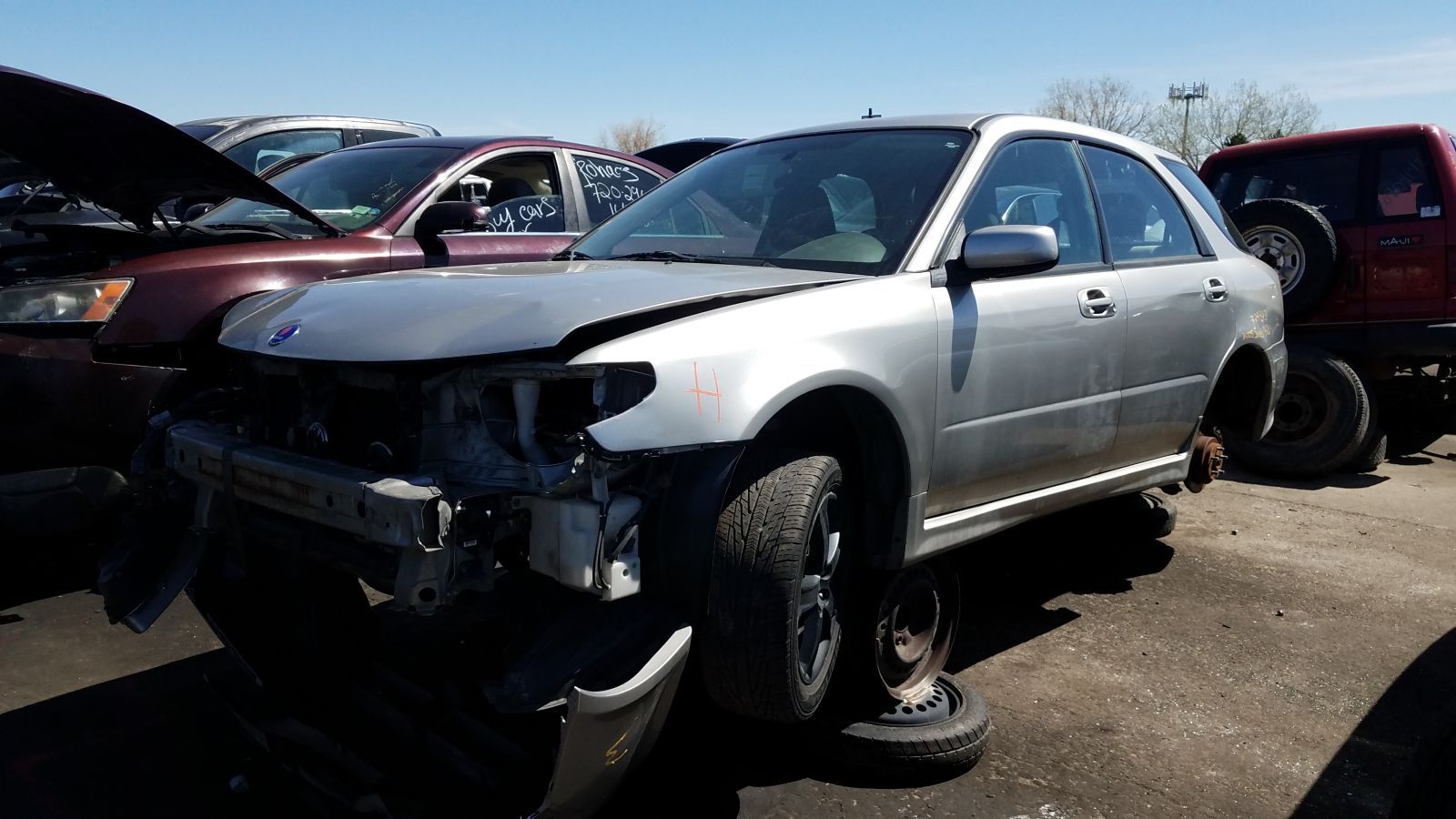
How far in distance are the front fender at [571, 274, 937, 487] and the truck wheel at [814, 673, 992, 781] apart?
0.67 meters

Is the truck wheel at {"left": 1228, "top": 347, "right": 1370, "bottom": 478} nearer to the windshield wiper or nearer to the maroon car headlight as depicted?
the windshield wiper

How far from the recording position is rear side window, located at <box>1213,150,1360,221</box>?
7.10 m

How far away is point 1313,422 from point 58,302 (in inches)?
262

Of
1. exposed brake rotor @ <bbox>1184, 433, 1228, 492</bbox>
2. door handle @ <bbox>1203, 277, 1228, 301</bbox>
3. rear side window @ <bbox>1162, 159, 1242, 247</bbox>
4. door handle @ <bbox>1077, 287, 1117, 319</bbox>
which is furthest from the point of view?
rear side window @ <bbox>1162, 159, 1242, 247</bbox>

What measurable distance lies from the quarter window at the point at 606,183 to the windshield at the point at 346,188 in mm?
798

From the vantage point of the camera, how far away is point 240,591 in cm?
315

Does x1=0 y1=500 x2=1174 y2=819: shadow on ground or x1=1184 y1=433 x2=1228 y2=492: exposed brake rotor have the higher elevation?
x1=1184 y1=433 x2=1228 y2=492: exposed brake rotor

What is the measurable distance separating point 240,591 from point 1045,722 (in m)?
2.42

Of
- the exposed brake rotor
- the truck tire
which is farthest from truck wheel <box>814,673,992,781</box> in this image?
the truck tire

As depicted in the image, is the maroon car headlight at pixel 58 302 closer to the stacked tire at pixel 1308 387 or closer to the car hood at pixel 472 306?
the car hood at pixel 472 306

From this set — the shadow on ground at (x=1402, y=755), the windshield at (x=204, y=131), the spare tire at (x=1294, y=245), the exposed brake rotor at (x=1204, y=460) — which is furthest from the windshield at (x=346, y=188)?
the spare tire at (x=1294, y=245)

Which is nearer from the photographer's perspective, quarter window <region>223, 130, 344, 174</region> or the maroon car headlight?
the maroon car headlight

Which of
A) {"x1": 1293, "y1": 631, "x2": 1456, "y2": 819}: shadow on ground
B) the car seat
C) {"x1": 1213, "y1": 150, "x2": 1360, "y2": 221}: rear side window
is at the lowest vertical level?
{"x1": 1293, "y1": 631, "x2": 1456, "y2": 819}: shadow on ground

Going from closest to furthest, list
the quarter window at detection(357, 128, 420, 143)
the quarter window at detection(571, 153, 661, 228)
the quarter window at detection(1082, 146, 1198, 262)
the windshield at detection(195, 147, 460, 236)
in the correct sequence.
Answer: the quarter window at detection(1082, 146, 1198, 262) → the windshield at detection(195, 147, 460, 236) → the quarter window at detection(571, 153, 661, 228) → the quarter window at detection(357, 128, 420, 143)
